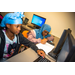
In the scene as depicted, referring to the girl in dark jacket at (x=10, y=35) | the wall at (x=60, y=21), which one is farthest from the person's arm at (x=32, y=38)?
the wall at (x=60, y=21)

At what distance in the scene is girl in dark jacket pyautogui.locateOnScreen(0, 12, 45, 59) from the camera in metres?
0.69

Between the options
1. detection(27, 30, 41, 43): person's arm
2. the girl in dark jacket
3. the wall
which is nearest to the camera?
the girl in dark jacket

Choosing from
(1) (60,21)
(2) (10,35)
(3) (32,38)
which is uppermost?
(1) (60,21)

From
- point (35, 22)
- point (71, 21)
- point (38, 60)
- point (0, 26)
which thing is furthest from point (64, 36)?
point (35, 22)

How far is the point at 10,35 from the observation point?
82cm

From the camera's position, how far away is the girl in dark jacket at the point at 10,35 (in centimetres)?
69

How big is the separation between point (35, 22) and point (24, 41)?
4.44 feet

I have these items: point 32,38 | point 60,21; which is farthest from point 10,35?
point 60,21

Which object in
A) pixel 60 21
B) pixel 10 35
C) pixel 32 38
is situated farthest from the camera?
pixel 60 21

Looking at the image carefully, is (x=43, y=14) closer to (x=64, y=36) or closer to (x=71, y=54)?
(x=64, y=36)

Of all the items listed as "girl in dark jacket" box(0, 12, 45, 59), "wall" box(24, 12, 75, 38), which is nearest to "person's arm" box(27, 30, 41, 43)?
"girl in dark jacket" box(0, 12, 45, 59)

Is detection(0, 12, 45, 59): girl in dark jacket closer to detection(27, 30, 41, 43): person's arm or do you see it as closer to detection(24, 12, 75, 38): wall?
detection(27, 30, 41, 43): person's arm

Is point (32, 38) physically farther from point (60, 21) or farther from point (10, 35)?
point (60, 21)

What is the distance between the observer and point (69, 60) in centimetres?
42
